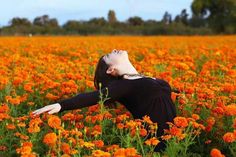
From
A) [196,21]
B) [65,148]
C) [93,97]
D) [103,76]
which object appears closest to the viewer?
[65,148]

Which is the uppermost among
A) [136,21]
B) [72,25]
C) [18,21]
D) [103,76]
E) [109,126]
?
A: [103,76]

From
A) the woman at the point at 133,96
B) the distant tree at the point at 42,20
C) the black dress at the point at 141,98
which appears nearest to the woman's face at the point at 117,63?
the woman at the point at 133,96

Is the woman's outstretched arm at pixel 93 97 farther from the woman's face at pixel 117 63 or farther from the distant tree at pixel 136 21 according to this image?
the distant tree at pixel 136 21

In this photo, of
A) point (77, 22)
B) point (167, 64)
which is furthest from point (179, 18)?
point (167, 64)

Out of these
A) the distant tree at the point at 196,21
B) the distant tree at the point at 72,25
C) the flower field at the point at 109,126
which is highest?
the flower field at the point at 109,126

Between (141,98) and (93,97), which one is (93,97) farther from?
(141,98)

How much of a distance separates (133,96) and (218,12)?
180 ft

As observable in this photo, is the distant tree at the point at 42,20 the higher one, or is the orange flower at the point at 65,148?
the orange flower at the point at 65,148

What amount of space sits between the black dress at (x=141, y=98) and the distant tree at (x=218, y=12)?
51.2 metres

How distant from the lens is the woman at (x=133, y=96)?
4668 mm

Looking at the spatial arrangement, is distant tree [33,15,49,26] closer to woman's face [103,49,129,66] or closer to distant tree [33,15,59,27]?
distant tree [33,15,59,27]

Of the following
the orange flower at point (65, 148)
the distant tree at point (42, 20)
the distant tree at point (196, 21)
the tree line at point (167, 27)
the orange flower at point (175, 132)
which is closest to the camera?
the orange flower at point (65, 148)

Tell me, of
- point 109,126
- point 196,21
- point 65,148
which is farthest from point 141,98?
point 196,21

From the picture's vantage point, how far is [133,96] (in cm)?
476
